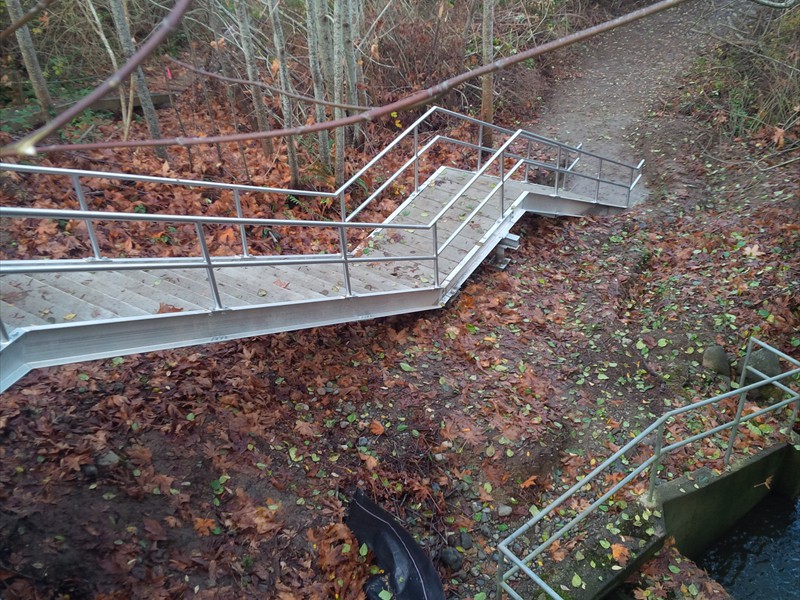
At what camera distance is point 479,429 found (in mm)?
6242

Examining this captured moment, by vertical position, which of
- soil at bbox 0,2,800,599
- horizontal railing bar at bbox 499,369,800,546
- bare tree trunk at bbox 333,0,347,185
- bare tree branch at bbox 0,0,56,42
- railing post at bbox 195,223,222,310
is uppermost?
bare tree branch at bbox 0,0,56,42

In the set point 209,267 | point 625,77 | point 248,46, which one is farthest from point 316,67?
point 625,77

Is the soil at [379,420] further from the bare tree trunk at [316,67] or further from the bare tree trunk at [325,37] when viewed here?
the bare tree trunk at [325,37]

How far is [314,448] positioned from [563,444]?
109 inches

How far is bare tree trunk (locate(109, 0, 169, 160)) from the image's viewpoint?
782 cm

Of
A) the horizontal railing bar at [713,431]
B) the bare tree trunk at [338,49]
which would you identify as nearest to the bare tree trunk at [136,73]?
the bare tree trunk at [338,49]

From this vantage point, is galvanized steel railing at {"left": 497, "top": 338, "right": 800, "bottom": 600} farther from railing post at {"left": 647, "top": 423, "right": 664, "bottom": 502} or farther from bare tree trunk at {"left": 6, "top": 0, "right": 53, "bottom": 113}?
bare tree trunk at {"left": 6, "top": 0, "right": 53, "bottom": 113}

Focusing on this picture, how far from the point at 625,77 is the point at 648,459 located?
14330 millimetres

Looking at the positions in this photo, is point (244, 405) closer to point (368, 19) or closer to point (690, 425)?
point (690, 425)

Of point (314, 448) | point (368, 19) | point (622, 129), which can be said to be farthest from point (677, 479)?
point (368, 19)

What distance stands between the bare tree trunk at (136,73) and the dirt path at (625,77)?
9640mm

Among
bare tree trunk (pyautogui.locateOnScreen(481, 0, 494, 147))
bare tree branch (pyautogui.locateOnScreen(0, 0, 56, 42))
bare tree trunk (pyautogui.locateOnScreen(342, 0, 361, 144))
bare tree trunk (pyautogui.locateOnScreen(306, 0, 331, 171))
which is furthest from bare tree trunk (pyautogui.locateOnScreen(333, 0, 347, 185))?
bare tree branch (pyautogui.locateOnScreen(0, 0, 56, 42))

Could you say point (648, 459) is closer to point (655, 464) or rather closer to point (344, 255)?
point (655, 464)

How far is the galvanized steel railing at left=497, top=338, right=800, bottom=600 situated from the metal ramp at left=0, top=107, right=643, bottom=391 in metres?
2.95
